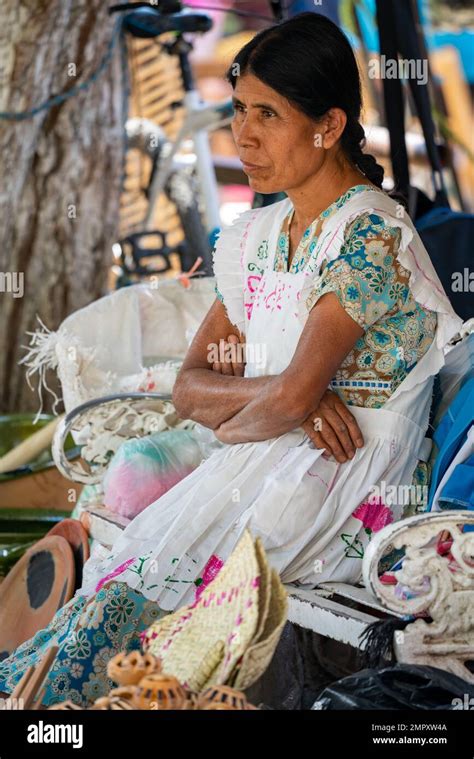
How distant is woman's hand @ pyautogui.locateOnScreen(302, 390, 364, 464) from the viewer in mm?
2414

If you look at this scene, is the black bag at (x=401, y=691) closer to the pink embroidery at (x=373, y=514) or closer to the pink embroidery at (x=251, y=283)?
the pink embroidery at (x=373, y=514)

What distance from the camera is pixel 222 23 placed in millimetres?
7508

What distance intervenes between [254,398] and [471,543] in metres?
0.60

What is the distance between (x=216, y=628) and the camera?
1876mm

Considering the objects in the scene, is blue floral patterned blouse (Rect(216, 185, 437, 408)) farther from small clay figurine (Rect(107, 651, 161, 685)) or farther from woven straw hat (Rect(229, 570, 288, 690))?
small clay figurine (Rect(107, 651, 161, 685))

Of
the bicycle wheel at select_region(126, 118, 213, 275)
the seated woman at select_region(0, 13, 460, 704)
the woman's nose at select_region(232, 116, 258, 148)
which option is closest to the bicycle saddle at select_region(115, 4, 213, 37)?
the bicycle wheel at select_region(126, 118, 213, 275)

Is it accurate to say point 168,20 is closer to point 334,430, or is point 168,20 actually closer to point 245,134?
point 245,134

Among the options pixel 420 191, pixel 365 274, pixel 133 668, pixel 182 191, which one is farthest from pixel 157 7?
pixel 133 668

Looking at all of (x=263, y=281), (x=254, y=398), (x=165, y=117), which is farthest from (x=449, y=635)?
(x=165, y=117)

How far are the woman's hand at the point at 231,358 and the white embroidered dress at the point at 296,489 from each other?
0.62 feet

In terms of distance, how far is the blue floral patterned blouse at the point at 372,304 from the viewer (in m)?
2.36

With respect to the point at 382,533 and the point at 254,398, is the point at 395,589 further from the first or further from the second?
the point at 254,398

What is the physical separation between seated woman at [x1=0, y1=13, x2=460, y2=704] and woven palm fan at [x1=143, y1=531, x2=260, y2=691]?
316 millimetres

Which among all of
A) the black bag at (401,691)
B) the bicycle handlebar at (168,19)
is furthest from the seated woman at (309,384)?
the bicycle handlebar at (168,19)
